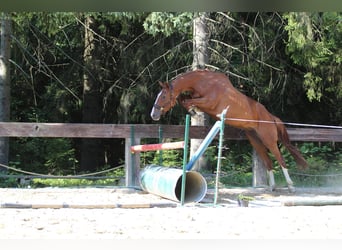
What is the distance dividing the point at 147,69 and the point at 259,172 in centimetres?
484

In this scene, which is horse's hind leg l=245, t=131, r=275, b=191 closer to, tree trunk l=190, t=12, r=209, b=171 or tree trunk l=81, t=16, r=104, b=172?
tree trunk l=190, t=12, r=209, b=171

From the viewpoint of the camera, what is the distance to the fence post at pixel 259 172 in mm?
9766

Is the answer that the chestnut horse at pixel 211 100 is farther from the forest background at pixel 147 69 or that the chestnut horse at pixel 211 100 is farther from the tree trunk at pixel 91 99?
the tree trunk at pixel 91 99

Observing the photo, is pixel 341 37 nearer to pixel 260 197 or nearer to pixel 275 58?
pixel 275 58

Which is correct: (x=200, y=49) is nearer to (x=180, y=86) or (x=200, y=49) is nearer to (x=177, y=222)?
(x=180, y=86)

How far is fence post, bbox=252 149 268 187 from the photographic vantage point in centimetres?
977

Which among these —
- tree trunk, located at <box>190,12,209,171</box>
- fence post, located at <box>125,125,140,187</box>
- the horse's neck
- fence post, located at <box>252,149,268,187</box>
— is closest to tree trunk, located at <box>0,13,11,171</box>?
tree trunk, located at <box>190,12,209,171</box>

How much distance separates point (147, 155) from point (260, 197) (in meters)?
6.81

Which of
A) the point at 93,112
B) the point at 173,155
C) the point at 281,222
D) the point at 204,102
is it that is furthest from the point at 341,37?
the point at 281,222

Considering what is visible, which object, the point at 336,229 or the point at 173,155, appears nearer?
the point at 336,229

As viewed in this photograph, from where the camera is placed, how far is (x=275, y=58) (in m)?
14.2

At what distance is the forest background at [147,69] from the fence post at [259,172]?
270 centimetres

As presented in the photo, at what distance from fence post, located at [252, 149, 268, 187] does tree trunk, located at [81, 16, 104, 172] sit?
292 inches

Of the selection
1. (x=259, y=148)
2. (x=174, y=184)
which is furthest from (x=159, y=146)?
(x=259, y=148)
